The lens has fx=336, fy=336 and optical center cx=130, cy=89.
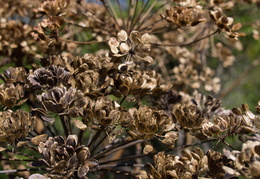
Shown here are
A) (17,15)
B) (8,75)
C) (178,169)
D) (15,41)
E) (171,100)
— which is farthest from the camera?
(17,15)

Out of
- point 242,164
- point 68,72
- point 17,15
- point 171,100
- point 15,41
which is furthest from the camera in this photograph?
point 17,15

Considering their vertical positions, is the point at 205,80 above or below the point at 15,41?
below

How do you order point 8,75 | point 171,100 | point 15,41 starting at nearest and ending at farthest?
point 8,75 → point 171,100 → point 15,41

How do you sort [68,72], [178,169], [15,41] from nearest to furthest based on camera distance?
[178,169], [68,72], [15,41]

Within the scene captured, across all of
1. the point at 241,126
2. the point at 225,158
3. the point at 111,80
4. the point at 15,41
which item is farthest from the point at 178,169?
the point at 15,41

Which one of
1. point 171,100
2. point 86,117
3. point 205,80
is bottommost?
point 205,80

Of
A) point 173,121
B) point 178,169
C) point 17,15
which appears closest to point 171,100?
point 173,121

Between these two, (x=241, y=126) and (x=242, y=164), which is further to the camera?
(x=241, y=126)

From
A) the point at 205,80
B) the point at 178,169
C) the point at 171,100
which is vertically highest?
the point at 178,169

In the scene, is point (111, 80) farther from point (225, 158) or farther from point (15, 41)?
point (15, 41)

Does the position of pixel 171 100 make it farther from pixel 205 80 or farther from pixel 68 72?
pixel 205 80
